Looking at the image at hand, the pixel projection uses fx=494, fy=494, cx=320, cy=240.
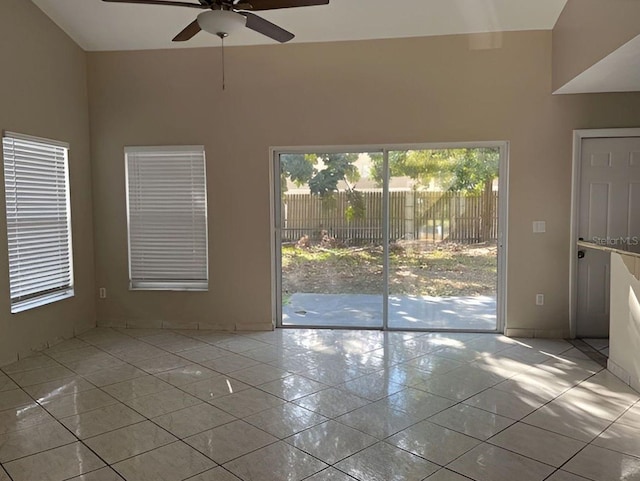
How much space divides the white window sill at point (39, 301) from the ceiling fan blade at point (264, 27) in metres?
3.25

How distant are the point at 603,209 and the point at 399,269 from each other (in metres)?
2.11

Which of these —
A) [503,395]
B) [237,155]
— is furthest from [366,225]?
[503,395]

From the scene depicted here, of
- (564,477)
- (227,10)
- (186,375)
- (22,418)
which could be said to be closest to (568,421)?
(564,477)

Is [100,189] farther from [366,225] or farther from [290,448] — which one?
[290,448]

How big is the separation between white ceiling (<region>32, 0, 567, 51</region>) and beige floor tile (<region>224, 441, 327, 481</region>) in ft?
12.4

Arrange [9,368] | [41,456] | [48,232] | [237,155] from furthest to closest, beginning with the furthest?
[237,155] < [48,232] < [9,368] < [41,456]

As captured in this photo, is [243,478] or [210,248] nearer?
[243,478]

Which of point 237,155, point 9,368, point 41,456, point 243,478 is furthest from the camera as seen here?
point 237,155

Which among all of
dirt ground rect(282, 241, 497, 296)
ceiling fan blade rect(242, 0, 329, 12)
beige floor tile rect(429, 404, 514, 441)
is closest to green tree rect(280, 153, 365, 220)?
dirt ground rect(282, 241, 497, 296)

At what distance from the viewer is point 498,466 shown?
2.61 meters

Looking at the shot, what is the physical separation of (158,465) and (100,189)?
3.76 m

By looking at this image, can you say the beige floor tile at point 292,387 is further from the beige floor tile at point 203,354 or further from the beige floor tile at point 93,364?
the beige floor tile at point 93,364

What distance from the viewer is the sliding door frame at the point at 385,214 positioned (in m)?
5.11

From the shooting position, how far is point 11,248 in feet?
14.4
